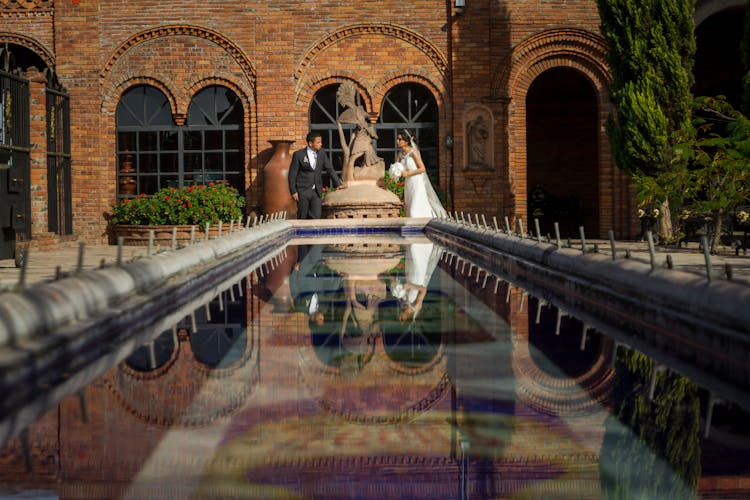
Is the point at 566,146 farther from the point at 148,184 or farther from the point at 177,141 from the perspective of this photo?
the point at 148,184

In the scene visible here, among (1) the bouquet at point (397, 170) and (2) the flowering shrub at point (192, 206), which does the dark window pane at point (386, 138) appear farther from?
(1) the bouquet at point (397, 170)

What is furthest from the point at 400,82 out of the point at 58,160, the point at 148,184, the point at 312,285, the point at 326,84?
the point at 312,285

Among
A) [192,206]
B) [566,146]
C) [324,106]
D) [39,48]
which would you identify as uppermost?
[39,48]

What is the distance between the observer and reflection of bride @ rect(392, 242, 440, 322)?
4859mm

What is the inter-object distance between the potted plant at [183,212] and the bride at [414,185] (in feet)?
9.27

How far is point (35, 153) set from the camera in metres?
14.3

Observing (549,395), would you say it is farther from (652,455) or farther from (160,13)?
(160,13)

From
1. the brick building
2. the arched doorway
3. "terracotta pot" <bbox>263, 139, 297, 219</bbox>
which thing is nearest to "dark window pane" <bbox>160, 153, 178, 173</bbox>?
the brick building

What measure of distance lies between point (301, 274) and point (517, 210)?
11.6 meters

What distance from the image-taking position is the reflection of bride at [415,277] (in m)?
4.86

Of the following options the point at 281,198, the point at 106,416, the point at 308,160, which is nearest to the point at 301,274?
the point at 106,416

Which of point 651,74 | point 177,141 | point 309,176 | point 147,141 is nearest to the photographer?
point 651,74

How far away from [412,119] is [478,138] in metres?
1.36

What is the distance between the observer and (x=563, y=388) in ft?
9.72
